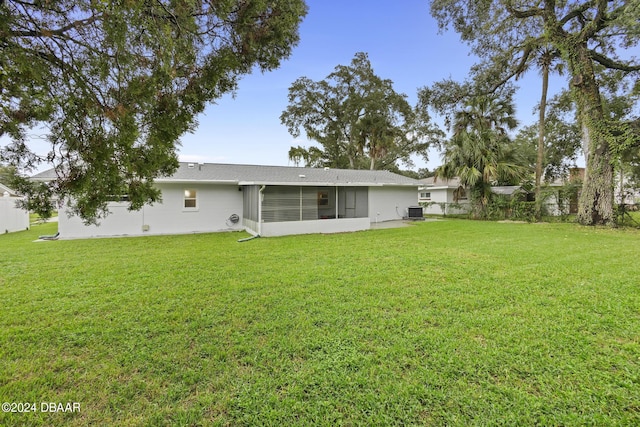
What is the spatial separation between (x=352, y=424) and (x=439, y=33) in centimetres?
1875

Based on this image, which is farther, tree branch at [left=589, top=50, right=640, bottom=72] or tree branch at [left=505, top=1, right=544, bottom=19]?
tree branch at [left=505, top=1, right=544, bottom=19]

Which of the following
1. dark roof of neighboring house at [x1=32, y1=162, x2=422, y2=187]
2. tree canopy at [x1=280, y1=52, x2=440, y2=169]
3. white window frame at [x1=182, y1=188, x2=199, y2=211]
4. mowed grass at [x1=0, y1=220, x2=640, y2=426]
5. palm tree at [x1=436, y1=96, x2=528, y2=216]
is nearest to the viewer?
mowed grass at [x1=0, y1=220, x2=640, y2=426]

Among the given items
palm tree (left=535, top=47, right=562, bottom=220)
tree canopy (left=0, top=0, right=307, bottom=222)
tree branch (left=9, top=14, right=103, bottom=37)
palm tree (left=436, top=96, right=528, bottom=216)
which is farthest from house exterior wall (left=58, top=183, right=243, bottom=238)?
palm tree (left=535, top=47, right=562, bottom=220)

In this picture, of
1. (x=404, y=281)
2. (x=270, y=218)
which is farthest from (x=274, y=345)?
(x=270, y=218)

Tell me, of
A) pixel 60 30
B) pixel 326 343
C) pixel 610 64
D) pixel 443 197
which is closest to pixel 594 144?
pixel 610 64

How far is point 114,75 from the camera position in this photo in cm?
278

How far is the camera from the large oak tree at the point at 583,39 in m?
12.1

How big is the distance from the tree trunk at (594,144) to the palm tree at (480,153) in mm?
3442

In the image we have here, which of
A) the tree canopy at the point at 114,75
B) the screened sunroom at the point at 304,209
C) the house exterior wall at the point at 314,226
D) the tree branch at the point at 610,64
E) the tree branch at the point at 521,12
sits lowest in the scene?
the house exterior wall at the point at 314,226

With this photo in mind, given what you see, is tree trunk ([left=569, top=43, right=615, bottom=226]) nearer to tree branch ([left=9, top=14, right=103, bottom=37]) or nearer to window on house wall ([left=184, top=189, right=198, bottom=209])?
tree branch ([left=9, top=14, right=103, bottom=37])

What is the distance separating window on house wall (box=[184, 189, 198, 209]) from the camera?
39.6 feet

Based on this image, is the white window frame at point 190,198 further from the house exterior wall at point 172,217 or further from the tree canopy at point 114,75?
the tree canopy at point 114,75

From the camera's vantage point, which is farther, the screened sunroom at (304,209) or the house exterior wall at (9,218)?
the house exterior wall at (9,218)

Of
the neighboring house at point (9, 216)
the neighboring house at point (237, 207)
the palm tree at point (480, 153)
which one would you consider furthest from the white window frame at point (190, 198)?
the palm tree at point (480, 153)
